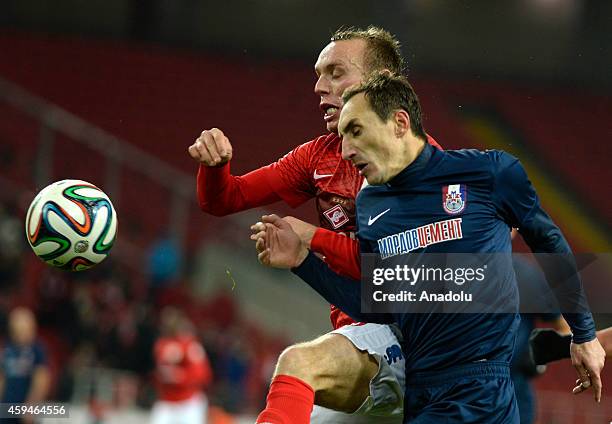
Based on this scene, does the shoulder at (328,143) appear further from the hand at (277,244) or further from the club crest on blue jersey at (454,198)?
the club crest on blue jersey at (454,198)

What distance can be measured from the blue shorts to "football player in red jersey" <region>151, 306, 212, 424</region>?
7.59 m

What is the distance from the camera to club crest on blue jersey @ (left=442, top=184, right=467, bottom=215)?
3617 millimetres

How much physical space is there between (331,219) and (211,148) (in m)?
0.63

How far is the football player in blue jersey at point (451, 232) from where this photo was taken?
11.7 ft

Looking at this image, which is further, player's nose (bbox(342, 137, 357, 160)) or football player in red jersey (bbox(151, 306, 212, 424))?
football player in red jersey (bbox(151, 306, 212, 424))

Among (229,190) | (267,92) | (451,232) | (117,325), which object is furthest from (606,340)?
(267,92)

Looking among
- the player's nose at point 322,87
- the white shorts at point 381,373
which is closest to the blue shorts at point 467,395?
the white shorts at point 381,373

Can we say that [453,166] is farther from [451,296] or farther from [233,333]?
[233,333]

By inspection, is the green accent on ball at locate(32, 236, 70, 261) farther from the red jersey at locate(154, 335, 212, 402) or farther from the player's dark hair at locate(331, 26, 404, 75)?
the red jersey at locate(154, 335, 212, 402)

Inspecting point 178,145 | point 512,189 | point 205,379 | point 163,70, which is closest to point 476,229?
point 512,189

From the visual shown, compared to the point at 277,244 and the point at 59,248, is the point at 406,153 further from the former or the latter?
the point at 59,248

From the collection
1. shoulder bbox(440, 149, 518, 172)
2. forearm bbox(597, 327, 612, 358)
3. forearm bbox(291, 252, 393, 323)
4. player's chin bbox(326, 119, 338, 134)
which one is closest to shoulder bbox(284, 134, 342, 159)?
player's chin bbox(326, 119, 338, 134)

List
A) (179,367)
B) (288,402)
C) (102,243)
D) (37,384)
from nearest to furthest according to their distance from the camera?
(288,402), (102,243), (37,384), (179,367)

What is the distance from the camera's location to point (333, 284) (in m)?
3.97
